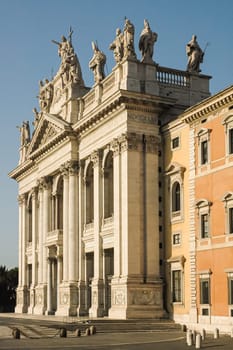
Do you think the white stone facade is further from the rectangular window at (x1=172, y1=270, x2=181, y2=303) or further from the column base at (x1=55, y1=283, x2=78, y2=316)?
the rectangular window at (x1=172, y1=270, x2=181, y2=303)

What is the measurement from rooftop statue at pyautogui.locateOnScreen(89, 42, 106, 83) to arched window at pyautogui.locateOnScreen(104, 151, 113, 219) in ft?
19.9

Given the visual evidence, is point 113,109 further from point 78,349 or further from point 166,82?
point 78,349

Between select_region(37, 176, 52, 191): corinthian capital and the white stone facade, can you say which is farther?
select_region(37, 176, 52, 191): corinthian capital

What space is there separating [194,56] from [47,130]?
15.5 metres

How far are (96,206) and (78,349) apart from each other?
20.3 meters

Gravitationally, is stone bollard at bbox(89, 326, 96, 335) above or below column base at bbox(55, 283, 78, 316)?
below

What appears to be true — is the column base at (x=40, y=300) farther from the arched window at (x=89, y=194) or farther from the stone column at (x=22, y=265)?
the arched window at (x=89, y=194)

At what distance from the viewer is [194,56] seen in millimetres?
47906

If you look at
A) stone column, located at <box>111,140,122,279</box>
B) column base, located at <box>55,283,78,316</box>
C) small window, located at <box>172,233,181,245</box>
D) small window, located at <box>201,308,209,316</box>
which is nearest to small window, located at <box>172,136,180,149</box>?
stone column, located at <box>111,140,122,279</box>

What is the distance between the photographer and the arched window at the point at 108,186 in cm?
4756

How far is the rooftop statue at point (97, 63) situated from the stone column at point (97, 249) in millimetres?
5581

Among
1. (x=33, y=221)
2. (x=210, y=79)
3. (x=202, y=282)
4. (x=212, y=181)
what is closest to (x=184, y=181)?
(x=212, y=181)

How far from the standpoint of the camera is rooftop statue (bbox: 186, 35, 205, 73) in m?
47.8

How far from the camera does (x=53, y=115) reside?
55625 millimetres
